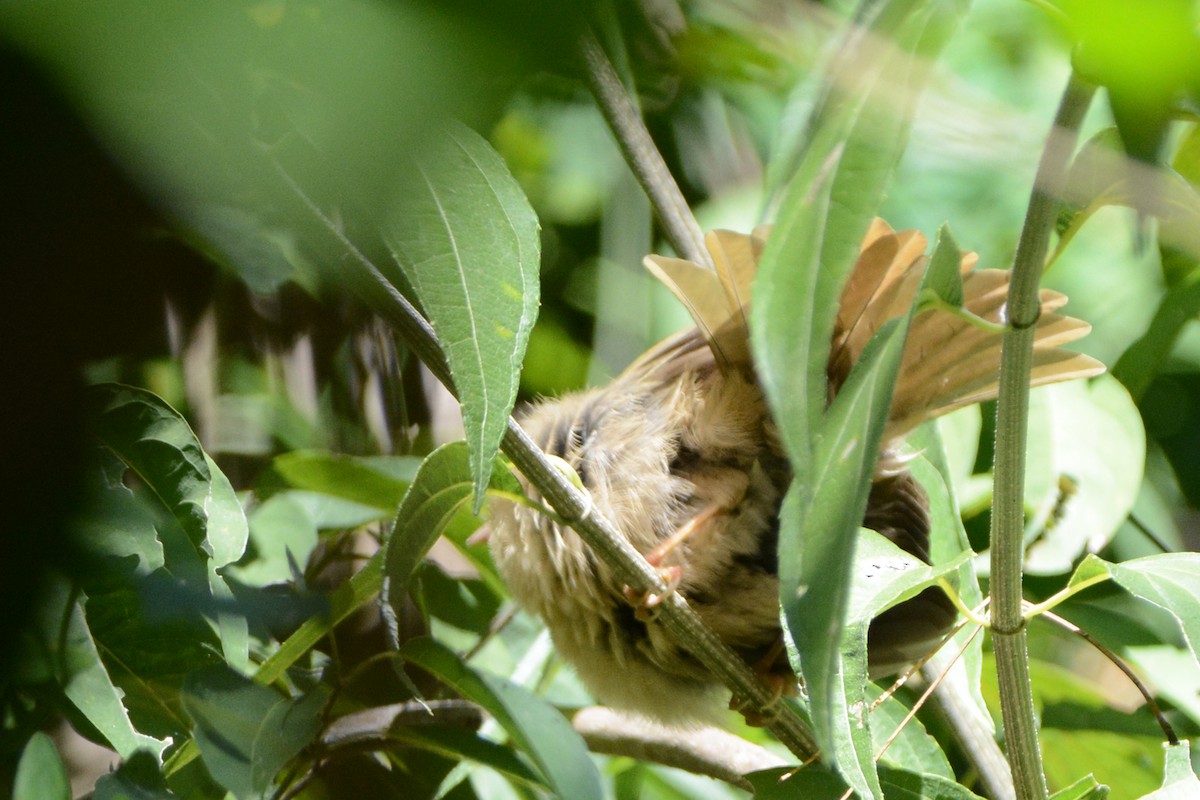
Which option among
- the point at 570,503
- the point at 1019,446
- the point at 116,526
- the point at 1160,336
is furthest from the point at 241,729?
the point at 1160,336

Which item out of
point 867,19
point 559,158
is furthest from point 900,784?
point 559,158

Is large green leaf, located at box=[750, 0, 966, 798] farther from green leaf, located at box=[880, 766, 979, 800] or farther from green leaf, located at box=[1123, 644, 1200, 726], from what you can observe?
green leaf, located at box=[1123, 644, 1200, 726]

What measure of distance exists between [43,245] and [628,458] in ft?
3.16

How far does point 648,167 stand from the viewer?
5.11ft

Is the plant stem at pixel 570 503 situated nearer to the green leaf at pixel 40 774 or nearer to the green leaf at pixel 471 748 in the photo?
the green leaf at pixel 471 748

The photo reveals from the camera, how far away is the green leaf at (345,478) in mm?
1490

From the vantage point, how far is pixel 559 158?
93.0 inches

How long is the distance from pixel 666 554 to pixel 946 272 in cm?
84

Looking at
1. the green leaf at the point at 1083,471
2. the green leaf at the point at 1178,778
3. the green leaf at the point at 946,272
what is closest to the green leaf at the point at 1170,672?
the green leaf at the point at 1083,471

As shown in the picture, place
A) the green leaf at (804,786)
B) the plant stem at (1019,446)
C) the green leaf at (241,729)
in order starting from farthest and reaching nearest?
the green leaf at (804,786)
the green leaf at (241,729)
the plant stem at (1019,446)

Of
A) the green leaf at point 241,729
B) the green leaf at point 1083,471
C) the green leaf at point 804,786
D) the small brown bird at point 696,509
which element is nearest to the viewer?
the green leaf at point 241,729

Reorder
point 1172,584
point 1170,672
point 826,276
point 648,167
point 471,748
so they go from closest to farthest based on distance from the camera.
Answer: point 826,276 → point 1172,584 → point 471,748 → point 648,167 → point 1170,672

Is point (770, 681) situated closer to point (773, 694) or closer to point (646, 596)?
point (773, 694)

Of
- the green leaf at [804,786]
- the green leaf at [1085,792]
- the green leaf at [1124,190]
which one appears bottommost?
the green leaf at [804,786]
